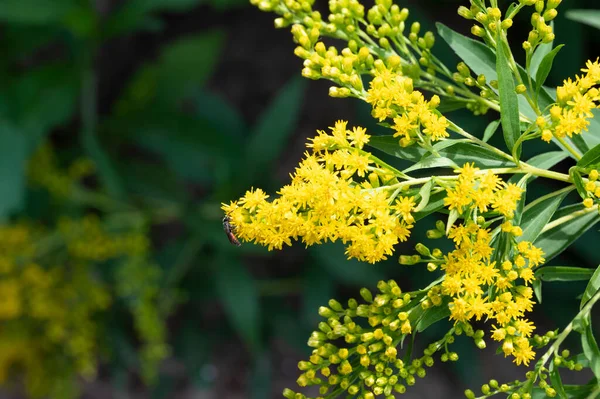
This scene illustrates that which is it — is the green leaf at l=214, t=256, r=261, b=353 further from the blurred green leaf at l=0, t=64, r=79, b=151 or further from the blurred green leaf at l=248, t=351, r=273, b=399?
the blurred green leaf at l=0, t=64, r=79, b=151

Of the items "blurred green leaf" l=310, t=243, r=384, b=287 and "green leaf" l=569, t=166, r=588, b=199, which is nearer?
"green leaf" l=569, t=166, r=588, b=199

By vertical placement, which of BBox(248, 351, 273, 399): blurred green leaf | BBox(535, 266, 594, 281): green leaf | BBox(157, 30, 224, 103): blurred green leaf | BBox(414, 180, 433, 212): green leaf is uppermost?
BBox(414, 180, 433, 212): green leaf

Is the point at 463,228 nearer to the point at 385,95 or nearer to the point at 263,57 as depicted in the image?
the point at 385,95

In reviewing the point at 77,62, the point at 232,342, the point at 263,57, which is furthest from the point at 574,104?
the point at 232,342

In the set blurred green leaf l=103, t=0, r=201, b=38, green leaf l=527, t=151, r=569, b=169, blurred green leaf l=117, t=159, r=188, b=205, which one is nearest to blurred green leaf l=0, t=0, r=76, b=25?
blurred green leaf l=103, t=0, r=201, b=38

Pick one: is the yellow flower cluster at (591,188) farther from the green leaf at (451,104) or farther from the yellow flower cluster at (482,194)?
the green leaf at (451,104)

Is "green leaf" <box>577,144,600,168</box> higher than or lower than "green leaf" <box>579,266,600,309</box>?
higher

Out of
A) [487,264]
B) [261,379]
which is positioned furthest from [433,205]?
[261,379]
